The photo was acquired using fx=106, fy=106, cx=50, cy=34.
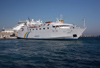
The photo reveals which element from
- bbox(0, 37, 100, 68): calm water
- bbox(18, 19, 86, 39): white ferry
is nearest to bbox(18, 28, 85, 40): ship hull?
bbox(18, 19, 86, 39): white ferry

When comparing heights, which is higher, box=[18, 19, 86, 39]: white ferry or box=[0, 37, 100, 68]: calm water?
box=[18, 19, 86, 39]: white ferry

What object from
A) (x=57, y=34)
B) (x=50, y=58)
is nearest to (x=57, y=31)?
(x=57, y=34)

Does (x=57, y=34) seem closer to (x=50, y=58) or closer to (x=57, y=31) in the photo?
(x=57, y=31)

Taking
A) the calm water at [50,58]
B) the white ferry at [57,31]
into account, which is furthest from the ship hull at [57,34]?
the calm water at [50,58]

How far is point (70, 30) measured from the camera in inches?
1254

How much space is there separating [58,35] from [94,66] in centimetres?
2566

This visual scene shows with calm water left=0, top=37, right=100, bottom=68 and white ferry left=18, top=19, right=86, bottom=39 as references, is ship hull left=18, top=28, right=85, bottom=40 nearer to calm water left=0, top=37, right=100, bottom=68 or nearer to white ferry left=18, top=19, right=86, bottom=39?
white ferry left=18, top=19, right=86, bottom=39

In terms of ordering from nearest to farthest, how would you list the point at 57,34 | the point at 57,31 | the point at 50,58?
the point at 50,58
the point at 57,31
the point at 57,34

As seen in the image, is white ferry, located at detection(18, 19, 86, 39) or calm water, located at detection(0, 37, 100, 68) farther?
white ferry, located at detection(18, 19, 86, 39)

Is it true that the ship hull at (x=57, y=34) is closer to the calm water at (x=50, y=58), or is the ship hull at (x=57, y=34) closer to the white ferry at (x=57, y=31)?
the white ferry at (x=57, y=31)

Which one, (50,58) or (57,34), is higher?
(57,34)

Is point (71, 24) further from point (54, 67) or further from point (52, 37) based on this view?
point (54, 67)

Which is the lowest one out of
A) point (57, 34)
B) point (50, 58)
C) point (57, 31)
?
point (50, 58)

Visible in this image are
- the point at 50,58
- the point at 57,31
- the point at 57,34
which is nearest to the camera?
the point at 50,58
